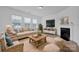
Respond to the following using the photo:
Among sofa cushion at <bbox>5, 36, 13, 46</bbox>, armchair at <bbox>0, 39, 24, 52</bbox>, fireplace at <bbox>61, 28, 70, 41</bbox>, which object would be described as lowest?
armchair at <bbox>0, 39, 24, 52</bbox>

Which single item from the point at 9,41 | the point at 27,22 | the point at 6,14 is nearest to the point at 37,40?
the point at 27,22

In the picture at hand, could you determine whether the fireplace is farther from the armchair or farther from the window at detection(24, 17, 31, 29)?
the armchair

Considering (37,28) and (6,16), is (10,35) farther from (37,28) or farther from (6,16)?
(37,28)

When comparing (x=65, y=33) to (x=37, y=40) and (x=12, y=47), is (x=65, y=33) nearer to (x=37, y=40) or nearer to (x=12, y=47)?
(x=37, y=40)

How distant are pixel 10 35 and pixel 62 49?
99 cm

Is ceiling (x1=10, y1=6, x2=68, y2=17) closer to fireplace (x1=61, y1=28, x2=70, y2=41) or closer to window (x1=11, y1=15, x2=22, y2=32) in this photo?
window (x1=11, y1=15, x2=22, y2=32)

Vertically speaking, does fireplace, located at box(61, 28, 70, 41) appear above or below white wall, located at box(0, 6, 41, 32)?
below

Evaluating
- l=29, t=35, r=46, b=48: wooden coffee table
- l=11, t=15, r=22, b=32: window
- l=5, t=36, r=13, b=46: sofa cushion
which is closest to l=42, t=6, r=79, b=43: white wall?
l=29, t=35, r=46, b=48: wooden coffee table

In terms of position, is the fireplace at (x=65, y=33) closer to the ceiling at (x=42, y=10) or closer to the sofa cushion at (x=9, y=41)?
the ceiling at (x=42, y=10)

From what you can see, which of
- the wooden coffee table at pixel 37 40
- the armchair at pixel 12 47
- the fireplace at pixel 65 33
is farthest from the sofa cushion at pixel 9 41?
the fireplace at pixel 65 33
